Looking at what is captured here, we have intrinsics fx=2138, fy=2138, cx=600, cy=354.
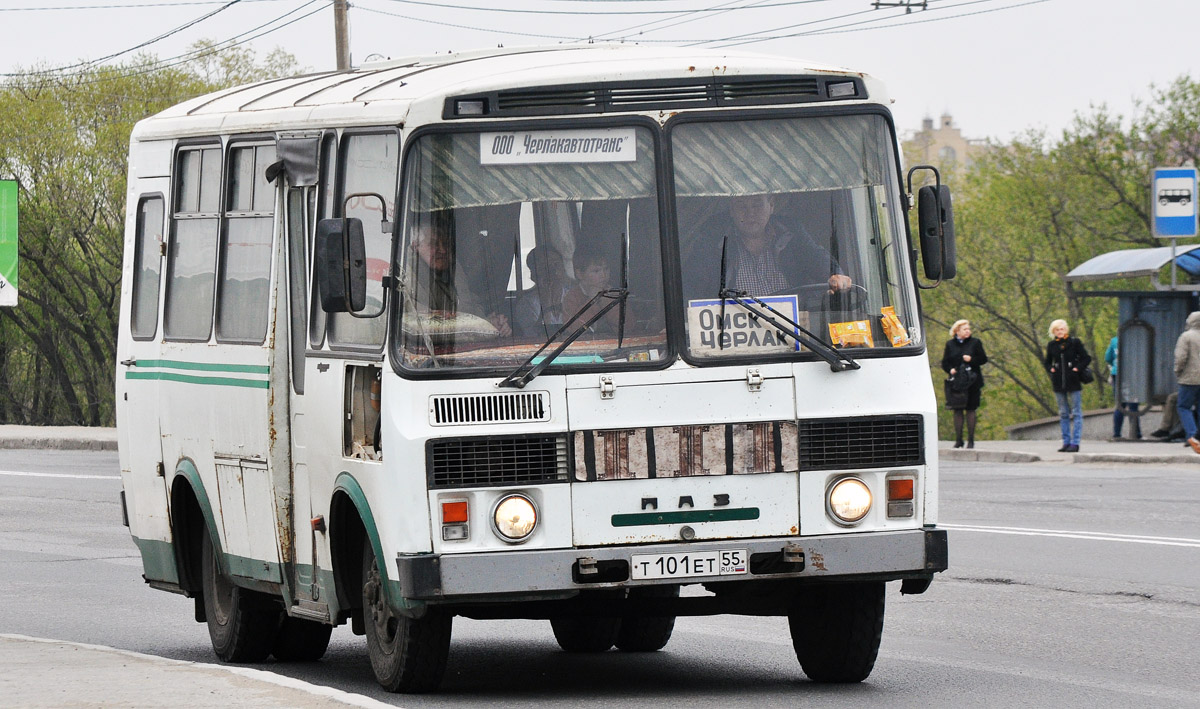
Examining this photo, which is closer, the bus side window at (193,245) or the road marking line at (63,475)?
the bus side window at (193,245)

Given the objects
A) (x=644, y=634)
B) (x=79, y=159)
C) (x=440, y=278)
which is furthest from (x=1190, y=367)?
(x=79, y=159)

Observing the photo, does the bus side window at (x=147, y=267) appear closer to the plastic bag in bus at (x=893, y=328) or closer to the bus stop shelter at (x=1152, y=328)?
the plastic bag in bus at (x=893, y=328)

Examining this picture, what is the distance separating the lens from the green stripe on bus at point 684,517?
813 cm

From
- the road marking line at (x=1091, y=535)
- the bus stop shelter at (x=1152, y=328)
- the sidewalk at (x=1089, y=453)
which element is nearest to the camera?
the road marking line at (x=1091, y=535)

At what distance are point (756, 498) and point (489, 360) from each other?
115cm

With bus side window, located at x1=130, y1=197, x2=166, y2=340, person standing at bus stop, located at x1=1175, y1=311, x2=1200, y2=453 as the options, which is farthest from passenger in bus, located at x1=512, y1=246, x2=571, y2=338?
person standing at bus stop, located at x1=1175, y1=311, x2=1200, y2=453

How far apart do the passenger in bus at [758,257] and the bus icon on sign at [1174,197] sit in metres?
17.7

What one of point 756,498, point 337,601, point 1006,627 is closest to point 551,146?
point 756,498

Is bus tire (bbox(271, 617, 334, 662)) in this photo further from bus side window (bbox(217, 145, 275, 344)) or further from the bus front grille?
the bus front grille

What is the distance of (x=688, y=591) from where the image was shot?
41.8ft

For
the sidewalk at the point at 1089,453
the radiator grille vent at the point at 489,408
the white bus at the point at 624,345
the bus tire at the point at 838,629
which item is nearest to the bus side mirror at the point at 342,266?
the white bus at the point at 624,345

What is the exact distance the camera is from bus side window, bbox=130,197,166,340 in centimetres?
1113

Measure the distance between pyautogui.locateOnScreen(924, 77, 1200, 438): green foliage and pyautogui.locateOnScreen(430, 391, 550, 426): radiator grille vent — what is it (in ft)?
132

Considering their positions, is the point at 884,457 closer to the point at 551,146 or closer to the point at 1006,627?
the point at 551,146
